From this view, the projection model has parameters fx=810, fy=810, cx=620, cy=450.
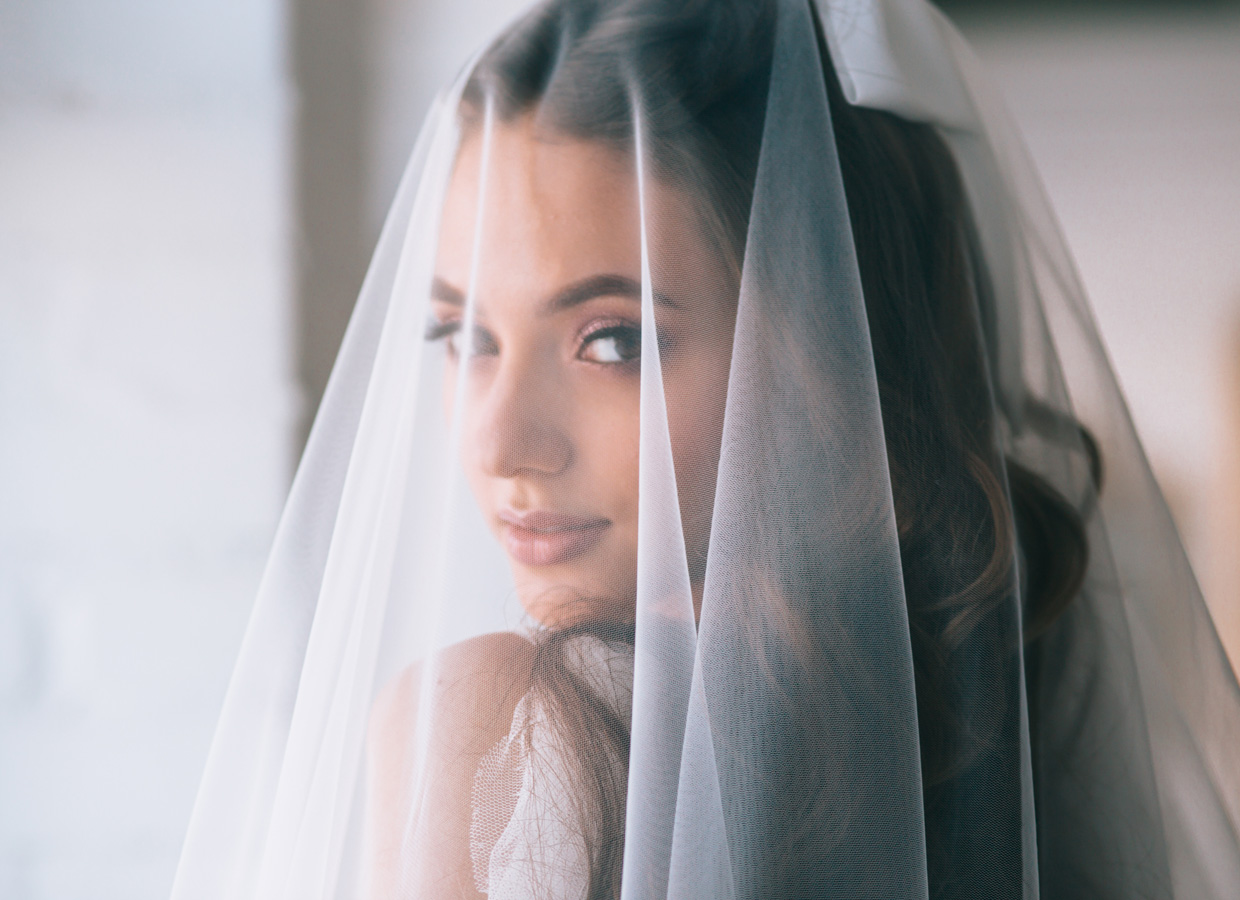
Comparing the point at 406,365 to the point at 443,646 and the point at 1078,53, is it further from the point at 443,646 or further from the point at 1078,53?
the point at 1078,53

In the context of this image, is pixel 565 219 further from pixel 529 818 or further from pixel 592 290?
pixel 529 818

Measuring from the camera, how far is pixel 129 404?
0.83 metres

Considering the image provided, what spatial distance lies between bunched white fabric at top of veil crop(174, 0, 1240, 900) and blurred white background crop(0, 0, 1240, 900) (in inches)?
12.7

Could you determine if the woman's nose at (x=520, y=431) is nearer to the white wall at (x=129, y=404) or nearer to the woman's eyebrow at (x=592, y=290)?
the woman's eyebrow at (x=592, y=290)

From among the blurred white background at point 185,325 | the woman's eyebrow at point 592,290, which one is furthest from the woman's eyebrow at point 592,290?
the blurred white background at point 185,325

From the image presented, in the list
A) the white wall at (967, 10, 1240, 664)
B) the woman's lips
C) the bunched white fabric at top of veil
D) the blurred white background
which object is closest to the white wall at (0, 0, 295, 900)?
the blurred white background

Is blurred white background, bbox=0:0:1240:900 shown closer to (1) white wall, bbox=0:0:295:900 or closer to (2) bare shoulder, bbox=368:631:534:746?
(1) white wall, bbox=0:0:295:900

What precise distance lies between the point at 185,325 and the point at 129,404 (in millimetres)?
98

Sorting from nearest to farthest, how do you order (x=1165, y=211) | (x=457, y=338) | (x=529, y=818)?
(x=529, y=818) → (x=457, y=338) → (x=1165, y=211)

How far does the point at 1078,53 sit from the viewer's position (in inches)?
31.9

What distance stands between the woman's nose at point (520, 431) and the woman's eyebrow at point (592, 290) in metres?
0.05

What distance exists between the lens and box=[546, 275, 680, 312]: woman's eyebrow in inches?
18.1

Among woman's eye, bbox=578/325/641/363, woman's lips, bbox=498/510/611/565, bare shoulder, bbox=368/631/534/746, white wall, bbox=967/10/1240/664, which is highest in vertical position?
white wall, bbox=967/10/1240/664

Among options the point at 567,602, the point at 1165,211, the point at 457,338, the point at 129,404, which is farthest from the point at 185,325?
the point at 1165,211
